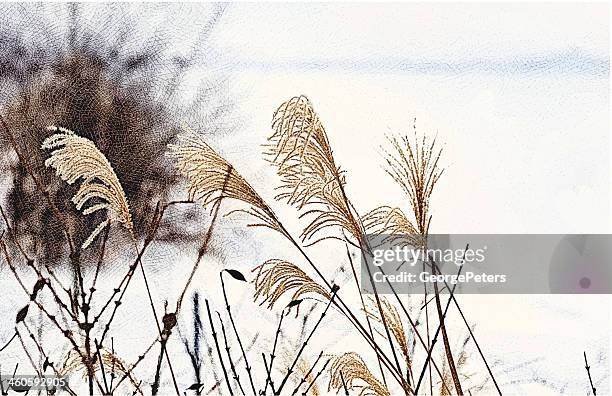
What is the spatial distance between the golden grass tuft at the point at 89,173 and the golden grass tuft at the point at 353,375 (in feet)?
1.79

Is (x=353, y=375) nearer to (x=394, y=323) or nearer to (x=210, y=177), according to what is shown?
(x=394, y=323)

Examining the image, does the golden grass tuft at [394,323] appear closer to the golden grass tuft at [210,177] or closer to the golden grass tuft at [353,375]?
the golden grass tuft at [353,375]

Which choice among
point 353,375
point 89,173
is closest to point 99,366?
point 89,173

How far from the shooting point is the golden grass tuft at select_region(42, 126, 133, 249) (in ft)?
5.59

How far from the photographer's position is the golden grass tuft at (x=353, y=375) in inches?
70.6

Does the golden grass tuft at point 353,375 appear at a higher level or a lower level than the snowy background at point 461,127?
lower

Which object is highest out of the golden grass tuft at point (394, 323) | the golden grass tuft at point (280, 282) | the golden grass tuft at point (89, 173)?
the golden grass tuft at point (89, 173)

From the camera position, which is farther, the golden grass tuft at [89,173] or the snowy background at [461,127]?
the snowy background at [461,127]

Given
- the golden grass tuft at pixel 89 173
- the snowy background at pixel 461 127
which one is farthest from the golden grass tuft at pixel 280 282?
the golden grass tuft at pixel 89 173

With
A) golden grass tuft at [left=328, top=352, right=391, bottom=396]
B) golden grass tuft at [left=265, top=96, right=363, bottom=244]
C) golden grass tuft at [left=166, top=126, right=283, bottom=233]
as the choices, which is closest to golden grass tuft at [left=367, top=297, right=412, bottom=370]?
golden grass tuft at [left=328, top=352, right=391, bottom=396]

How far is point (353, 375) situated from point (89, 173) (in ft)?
2.37

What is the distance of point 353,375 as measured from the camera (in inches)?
71.3

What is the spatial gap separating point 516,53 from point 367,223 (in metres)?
0.51

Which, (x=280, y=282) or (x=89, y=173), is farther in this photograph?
(x=280, y=282)
